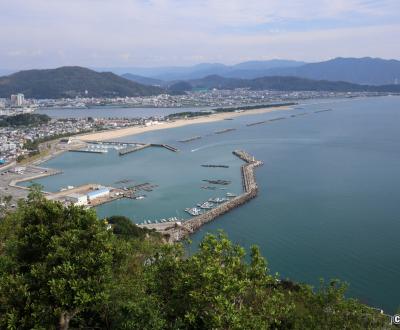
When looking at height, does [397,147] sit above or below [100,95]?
below

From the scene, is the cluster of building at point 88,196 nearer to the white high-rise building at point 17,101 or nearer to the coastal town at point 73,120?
the coastal town at point 73,120

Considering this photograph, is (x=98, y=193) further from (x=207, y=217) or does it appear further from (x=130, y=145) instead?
(x=130, y=145)

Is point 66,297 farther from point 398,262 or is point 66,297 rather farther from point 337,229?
point 337,229

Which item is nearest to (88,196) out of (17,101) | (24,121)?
(24,121)

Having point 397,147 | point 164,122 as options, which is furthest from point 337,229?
point 164,122

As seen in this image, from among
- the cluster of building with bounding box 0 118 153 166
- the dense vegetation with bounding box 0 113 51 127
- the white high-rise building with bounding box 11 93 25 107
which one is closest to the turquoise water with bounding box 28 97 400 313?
the cluster of building with bounding box 0 118 153 166

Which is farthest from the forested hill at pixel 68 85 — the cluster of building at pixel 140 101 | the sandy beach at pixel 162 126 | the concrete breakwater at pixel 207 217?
the concrete breakwater at pixel 207 217

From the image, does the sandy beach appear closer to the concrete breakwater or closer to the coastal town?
the coastal town

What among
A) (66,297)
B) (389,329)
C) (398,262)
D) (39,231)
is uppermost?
(39,231)
